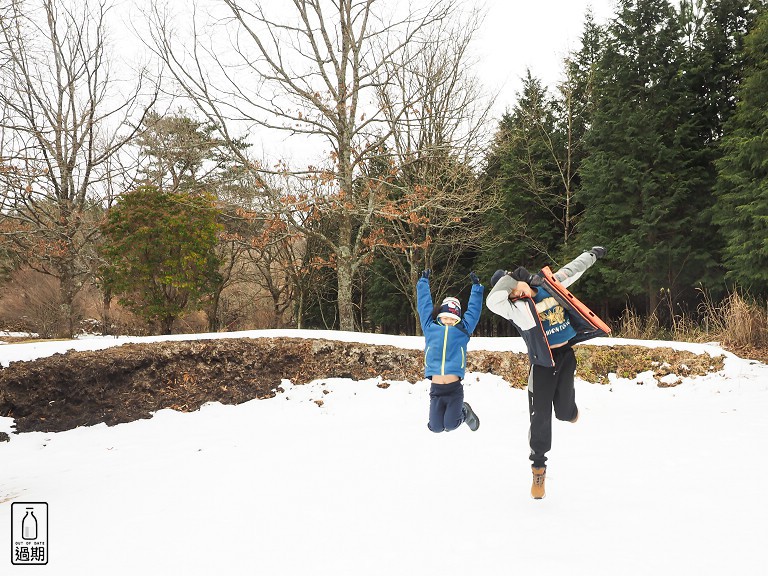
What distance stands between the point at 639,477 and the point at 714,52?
1638cm

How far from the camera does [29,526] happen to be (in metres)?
3.79

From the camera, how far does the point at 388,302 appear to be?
76.1ft

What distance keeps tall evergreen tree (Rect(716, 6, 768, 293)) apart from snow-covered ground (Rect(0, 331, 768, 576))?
6.09 meters

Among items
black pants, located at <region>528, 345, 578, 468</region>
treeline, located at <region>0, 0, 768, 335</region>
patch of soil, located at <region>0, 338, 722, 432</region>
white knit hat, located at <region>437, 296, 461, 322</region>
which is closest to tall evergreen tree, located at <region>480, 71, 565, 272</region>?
treeline, located at <region>0, 0, 768, 335</region>

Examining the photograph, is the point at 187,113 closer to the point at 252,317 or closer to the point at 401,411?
the point at 252,317

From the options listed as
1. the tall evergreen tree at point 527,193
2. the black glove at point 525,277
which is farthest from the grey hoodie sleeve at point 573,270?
the tall evergreen tree at point 527,193

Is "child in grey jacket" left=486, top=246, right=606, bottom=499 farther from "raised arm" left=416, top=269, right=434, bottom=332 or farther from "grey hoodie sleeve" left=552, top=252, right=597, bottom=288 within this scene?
"raised arm" left=416, top=269, right=434, bottom=332

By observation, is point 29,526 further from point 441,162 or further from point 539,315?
point 441,162

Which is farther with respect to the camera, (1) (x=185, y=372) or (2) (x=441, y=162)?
(2) (x=441, y=162)

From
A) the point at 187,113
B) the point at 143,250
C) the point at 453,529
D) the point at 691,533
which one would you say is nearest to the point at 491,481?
the point at 453,529

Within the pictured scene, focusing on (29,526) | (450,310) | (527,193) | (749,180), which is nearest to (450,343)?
(450,310)

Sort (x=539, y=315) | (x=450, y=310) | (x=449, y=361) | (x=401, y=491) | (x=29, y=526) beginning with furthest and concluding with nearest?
(x=450, y=310), (x=449, y=361), (x=401, y=491), (x=539, y=315), (x=29, y=526)

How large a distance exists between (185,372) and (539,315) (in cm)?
690

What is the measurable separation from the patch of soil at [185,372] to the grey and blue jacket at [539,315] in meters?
4.84
